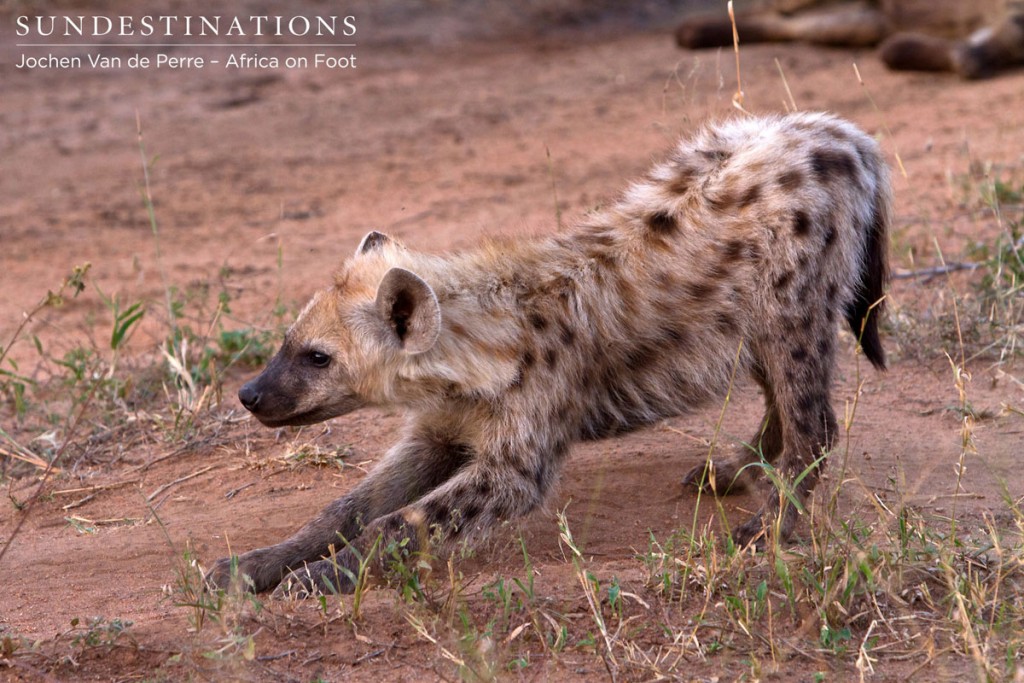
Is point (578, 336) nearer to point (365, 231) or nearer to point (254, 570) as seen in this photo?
point (254, 570)

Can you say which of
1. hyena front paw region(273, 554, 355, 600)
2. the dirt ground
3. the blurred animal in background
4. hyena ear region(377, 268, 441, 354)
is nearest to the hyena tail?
the dirt ground

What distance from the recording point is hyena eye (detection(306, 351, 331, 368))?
297cm

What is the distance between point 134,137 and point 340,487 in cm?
419

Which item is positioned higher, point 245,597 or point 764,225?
point 764,225

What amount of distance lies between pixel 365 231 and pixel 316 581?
9.39 ft

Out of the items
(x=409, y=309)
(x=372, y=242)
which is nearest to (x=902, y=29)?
(x=372, y=242)

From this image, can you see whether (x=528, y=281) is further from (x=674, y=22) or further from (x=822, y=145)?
(x=674, y=22)

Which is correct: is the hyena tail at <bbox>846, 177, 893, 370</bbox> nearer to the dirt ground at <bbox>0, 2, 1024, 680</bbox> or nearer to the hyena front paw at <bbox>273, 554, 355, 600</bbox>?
the dirt ground at <bbox>0, 2, 1024, 680</bbox>

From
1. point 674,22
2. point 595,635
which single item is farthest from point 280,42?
point 595,635

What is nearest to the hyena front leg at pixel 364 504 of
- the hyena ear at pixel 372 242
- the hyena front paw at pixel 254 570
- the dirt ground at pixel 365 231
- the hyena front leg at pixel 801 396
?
the hyena front paw at pixel 254 570

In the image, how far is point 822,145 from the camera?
10.3ft

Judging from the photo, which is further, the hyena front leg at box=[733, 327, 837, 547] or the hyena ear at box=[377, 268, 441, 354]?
the hyena front leg at box=[733, 327, 837, 547]

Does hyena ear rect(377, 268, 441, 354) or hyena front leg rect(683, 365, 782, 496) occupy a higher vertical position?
hyena ear rect(377, 268, 441, 354)

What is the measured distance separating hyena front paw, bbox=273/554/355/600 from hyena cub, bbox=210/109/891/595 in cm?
11
